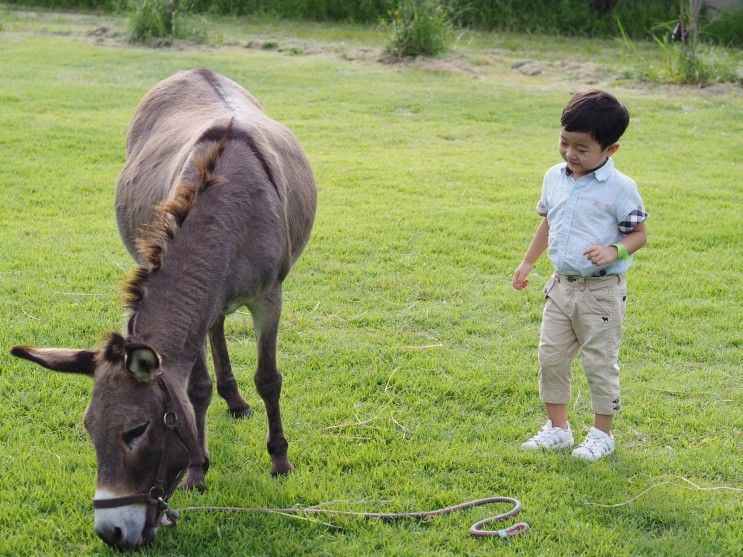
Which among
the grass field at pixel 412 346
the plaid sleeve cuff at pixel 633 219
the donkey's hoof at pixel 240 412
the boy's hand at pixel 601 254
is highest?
the plaid sleeve cuff at pixel 633 219

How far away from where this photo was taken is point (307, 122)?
12.2 metres

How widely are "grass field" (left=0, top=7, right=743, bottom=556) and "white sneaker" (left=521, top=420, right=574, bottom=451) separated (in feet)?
0.29

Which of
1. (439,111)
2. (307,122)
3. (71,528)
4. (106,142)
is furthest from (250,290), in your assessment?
(439,111)

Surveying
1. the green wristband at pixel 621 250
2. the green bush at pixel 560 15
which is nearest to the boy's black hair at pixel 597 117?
the green wristband at pixel 621 250

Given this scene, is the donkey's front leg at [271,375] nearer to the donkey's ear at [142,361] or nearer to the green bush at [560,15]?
the donkey's ear at [142,361]

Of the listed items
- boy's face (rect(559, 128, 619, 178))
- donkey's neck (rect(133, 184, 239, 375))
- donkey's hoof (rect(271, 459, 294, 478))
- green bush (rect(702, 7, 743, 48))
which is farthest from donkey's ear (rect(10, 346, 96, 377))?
green bush (rect(702, 7, 743, 48))

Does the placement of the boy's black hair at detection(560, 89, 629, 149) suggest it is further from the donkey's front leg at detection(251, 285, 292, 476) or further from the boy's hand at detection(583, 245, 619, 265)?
the donkey's front leg at detection(251, 285, 292, 476)

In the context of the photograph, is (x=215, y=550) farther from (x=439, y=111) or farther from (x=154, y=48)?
(x=154, y=48)

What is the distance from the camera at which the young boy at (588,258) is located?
4.30 meters

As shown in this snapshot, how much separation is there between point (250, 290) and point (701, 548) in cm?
225

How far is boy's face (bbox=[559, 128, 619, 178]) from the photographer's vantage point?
432cm

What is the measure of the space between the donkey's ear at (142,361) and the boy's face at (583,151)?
226 cm

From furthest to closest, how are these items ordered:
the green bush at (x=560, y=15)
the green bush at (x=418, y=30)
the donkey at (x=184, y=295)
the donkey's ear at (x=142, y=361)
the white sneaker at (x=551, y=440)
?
the green bush at (x=560, y=15) < the green bush at (x=418, y=30) < the white sneaker at (x=551, y=440) < the donkey at (x=184, y=295) < the donkey's ear at (x=142, y=361)

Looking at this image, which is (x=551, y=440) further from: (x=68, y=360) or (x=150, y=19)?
(x=150, y=19)
